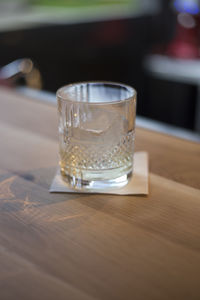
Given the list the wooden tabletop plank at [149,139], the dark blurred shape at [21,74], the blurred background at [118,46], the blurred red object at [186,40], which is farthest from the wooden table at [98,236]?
the blurred red object at [186,40]

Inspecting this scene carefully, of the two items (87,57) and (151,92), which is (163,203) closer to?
(87,57)

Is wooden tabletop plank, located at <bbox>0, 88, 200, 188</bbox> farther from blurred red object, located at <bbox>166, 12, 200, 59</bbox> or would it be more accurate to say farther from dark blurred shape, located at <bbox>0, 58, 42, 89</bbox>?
blurred red object, located at <bbox>166, 12, 200, 59</bbox>

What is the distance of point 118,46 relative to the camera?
299 cm

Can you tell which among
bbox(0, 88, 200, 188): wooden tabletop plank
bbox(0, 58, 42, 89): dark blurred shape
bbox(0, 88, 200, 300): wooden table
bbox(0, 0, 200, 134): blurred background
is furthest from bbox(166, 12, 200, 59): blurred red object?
bbox(0, 88, 200, 300): wooden table

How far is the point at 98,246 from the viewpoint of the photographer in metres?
0.41

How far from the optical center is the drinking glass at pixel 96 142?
1.70ft

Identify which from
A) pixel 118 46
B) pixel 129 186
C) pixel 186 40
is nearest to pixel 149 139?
pixel 129 186

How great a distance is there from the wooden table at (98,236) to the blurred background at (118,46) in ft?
5.26

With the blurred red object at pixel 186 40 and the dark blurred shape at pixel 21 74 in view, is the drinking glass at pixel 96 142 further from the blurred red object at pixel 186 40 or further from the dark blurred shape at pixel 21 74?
the blurred red object at pixel 186 40

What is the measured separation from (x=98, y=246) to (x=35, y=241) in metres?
0.08

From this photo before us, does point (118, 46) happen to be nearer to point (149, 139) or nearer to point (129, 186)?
point (149, 139)

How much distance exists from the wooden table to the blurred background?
63.2 inches

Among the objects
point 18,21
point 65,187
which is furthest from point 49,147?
point 18,21

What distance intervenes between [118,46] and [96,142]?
8.58 ft
